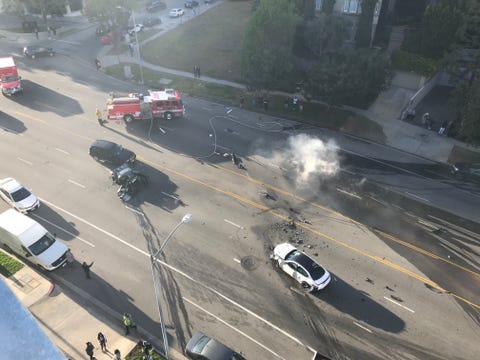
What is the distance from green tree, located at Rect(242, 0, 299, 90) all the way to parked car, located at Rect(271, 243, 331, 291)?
74.4 feet

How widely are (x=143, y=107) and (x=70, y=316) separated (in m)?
22.5

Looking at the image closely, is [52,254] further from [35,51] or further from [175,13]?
[175,13]

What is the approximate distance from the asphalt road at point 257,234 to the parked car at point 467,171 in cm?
98

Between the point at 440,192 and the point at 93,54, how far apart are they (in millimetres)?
48707

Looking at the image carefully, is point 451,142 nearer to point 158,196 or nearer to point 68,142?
A: point 158,196

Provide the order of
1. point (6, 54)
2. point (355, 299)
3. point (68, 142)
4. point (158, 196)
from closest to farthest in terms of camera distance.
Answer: point (355, 299) → point (158, 196) → point (68, 142) → point (6, 54)

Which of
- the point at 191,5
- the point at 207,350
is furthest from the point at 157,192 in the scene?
the point at 191,5

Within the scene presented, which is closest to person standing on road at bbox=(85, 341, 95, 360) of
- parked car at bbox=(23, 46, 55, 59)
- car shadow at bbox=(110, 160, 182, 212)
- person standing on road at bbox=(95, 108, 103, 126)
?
A: car shadow at bbox=(110, 160, 182, 212)

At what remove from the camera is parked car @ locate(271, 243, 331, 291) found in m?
22.5

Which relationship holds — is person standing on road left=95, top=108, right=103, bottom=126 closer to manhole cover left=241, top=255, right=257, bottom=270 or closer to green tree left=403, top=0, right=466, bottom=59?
manhole cover left=241, top=255, right=257, bottom=270

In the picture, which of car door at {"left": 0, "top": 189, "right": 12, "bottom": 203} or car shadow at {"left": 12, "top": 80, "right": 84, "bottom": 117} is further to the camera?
car shadow at {"left": 12, "top": 80, "right": 84, "bottom": 117}

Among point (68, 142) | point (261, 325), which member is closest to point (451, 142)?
point (261, 325)

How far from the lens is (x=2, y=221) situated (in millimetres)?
24172

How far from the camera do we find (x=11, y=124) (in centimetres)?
3819
